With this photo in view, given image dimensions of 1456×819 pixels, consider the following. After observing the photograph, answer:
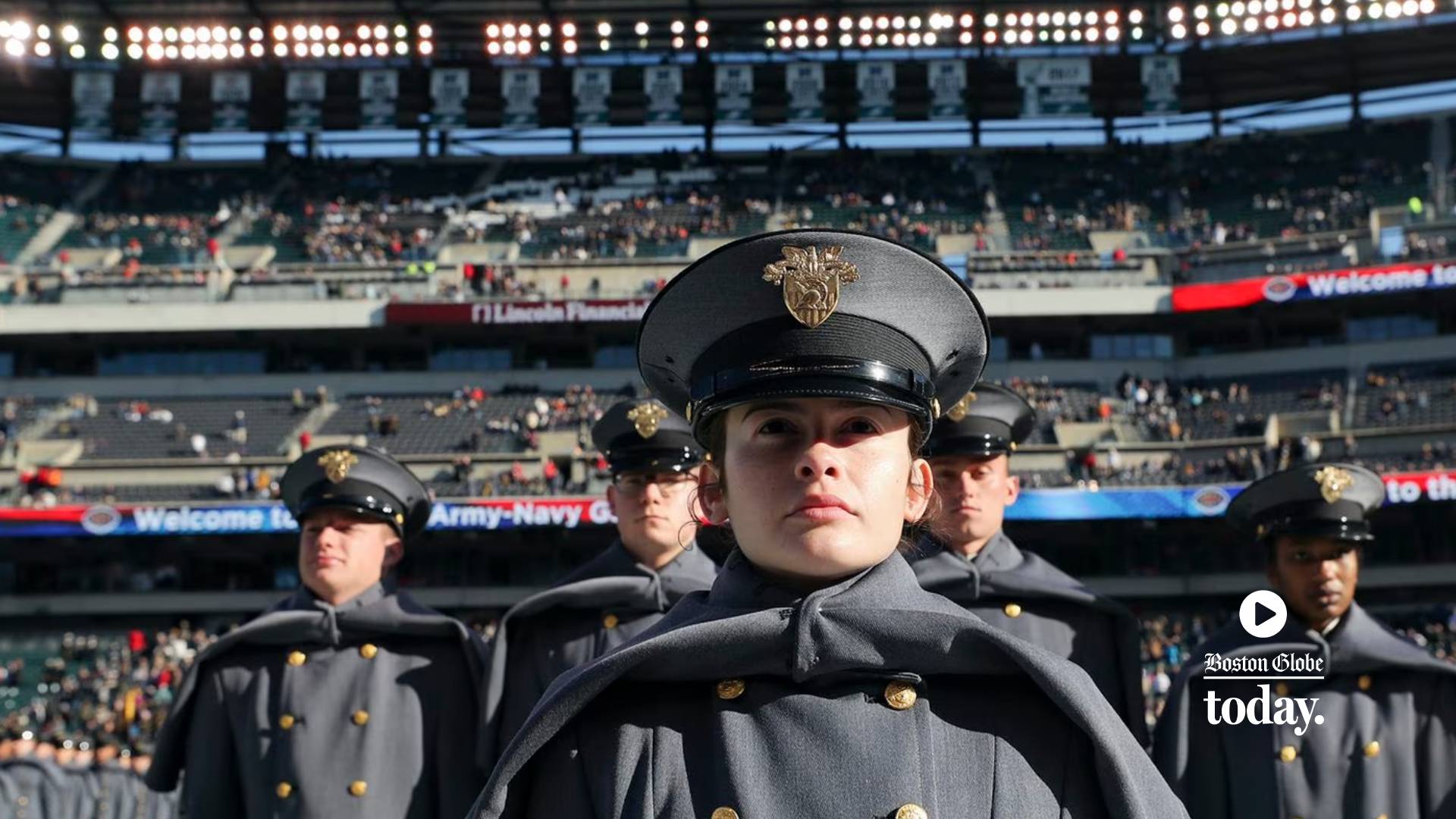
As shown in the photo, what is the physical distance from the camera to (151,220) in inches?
1893

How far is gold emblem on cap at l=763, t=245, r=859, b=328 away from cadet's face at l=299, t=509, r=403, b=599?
4.21 meters

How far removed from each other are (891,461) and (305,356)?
142 feet

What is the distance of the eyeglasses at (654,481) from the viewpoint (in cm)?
671

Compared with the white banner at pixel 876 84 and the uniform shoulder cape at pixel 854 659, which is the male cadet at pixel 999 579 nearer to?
the uniform shoulder cape at pixel 854 659

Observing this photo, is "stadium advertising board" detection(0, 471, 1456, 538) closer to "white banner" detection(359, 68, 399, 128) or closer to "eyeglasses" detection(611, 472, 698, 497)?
"white banner" detection(359, 68, 399, 128)

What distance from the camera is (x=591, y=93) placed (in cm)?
4816

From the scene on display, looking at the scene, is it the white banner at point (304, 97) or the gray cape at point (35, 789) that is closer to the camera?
the gray cape at point (35, 789)

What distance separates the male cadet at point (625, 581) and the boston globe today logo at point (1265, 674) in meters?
2.30

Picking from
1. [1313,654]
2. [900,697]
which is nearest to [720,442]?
[900,697]

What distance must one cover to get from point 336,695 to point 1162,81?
44.8 metres

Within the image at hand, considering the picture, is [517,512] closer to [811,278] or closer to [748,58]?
[748,58]

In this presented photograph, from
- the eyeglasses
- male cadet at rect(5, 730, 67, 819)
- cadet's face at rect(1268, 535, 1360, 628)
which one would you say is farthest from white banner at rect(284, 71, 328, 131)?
cadet's face at rect(1268, 535, 1360, 628)

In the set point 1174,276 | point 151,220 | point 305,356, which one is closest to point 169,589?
point 305,356

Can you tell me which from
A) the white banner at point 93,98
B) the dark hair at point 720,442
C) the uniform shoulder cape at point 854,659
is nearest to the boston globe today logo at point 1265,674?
the dark hair at point 720,442
